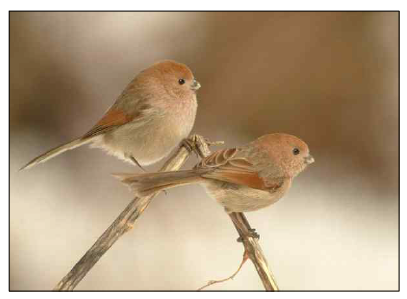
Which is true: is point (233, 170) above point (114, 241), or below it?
above

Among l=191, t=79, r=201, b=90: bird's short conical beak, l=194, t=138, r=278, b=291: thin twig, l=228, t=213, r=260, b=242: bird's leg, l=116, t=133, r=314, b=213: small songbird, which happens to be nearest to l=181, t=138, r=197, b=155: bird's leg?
l=194, t=138, r=278, b=291: thin twig

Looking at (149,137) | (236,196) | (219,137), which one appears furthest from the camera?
(219,137)

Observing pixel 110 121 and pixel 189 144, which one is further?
pixel 110 121

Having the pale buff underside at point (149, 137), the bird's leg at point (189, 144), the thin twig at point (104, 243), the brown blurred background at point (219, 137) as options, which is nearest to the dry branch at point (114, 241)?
the thin twig at point (104, 243)

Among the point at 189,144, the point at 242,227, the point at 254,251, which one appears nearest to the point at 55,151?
the point at 189,144

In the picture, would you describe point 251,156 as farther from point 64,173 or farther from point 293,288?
point 64,173

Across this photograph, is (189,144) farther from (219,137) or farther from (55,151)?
(219,137)
